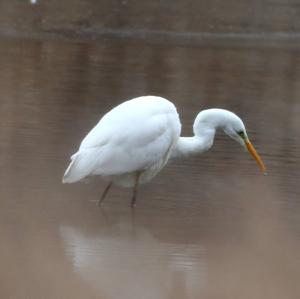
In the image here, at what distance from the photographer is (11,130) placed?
13.1 meters

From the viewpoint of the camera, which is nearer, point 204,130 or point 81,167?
point 81,167

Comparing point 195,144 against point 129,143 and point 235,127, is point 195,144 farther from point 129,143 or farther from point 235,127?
point 129,143

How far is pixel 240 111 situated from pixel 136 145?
21.8ft

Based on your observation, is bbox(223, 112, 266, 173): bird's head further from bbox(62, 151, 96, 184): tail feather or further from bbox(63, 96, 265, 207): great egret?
bbox(62, 151, 96, 184): tail feather

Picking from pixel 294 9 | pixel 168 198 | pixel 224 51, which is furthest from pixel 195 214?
pixel 294 9

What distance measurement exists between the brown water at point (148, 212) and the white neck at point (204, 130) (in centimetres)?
45

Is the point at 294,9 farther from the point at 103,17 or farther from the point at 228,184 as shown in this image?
the point at 228,184

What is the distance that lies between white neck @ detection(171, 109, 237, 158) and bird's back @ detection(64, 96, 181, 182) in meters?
0.33

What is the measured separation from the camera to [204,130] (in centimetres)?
1030

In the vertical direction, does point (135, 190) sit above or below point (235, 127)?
below

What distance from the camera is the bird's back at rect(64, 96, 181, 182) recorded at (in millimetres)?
9711

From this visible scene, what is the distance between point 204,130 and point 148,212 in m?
0.83

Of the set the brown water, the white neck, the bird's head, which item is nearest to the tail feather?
the brown water

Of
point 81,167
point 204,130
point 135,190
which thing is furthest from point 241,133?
point 81,167
